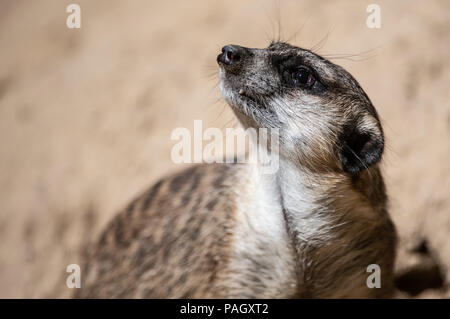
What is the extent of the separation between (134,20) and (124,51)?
34 cm

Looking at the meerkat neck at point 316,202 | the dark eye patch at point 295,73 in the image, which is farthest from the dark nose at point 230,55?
the meerkat neck at point 316,202

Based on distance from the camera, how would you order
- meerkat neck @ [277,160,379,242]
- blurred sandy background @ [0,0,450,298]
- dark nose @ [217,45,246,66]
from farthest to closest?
blurred sandy background @ [0,0,450,298] < meerkat neck @ [277,160,379,242] < dark nose @ [217,45,246,66]

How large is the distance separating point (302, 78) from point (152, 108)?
5.94 feet

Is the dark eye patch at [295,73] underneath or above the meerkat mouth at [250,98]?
above

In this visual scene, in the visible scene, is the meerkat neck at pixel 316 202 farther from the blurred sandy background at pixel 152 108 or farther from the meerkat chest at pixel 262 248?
the blurred sandy background at pixel 152 108

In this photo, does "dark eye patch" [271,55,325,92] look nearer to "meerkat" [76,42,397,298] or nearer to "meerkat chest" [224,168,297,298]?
"meerkat" [76,42,397,298]

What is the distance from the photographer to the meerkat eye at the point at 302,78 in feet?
5.73

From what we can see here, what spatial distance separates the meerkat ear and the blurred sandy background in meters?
0.88

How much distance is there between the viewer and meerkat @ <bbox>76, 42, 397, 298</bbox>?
1.74 m

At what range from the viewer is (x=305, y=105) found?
5.71ft

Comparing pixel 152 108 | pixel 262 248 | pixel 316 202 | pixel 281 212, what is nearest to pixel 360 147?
pixel 316 202

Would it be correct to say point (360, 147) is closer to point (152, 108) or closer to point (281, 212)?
point (281, 212)

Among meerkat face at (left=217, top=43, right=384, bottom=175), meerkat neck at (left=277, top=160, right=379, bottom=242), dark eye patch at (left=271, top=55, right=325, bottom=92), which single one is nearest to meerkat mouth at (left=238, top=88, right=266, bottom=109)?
meerkat face at (left=217, top=43, right=384, bottom=175)
